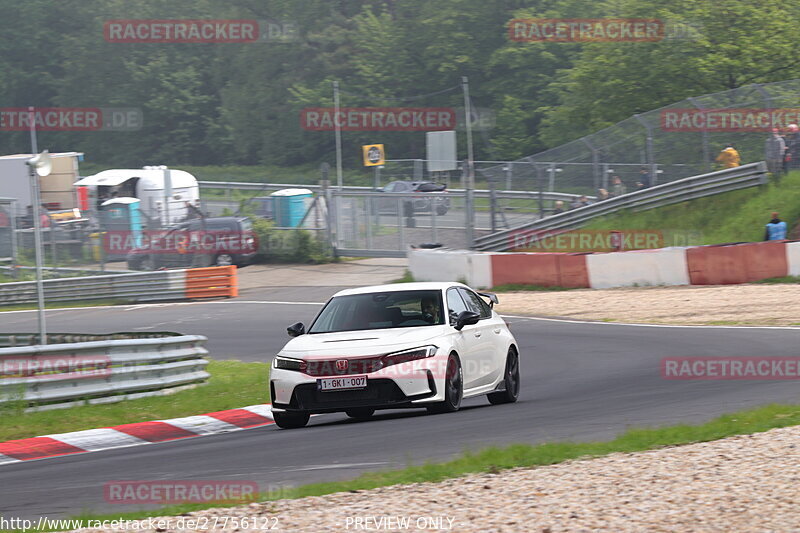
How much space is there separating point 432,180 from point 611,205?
25.4 m

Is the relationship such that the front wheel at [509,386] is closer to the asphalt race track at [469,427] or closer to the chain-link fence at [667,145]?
the asphalt race track at [469,427]

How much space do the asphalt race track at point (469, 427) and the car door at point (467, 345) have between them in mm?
385

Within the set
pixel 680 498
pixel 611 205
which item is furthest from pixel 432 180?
pixel 680 498

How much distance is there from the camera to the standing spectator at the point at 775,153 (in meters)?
28.6

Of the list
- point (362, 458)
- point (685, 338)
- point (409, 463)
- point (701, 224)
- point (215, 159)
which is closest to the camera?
point (409, 463)

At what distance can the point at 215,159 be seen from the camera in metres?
96.5

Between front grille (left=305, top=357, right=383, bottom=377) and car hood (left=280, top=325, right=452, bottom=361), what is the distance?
6 cm

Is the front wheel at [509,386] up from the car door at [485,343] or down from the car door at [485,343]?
down

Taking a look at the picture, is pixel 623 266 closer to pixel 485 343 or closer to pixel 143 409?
pixel 485 343

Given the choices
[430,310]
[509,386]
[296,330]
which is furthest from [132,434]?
[509,386]

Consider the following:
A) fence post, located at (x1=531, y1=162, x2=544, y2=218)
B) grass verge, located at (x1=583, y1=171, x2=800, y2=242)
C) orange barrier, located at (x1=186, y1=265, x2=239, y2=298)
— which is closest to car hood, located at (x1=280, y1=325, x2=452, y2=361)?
grass verge, located at (x1=583, y1=171, x2=800, y2=242)

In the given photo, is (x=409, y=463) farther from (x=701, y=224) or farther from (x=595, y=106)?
(x=595, y=106)

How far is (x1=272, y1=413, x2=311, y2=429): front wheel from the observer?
11.2 meters

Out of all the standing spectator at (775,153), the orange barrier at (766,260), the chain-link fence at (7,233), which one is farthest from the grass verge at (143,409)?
the chain-link fence at (7,233)
